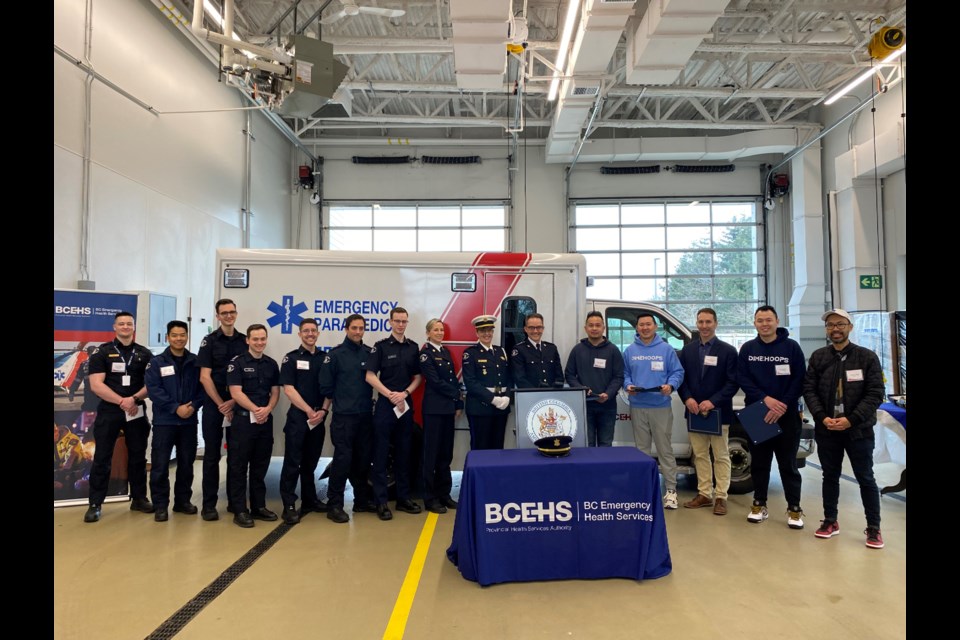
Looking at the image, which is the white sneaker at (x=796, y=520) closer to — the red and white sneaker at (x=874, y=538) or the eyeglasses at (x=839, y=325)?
the red and white sneaker at (x=874, y=538)

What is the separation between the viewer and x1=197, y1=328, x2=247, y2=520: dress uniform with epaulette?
456cm

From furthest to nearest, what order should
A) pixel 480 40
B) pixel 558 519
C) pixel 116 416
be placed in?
pixel 480 40 < pixel 116 416 < pixel 558 519

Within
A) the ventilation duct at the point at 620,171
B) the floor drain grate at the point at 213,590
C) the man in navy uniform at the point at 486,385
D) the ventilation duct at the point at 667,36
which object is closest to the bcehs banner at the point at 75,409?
the floor drain grate at the point at 213,590

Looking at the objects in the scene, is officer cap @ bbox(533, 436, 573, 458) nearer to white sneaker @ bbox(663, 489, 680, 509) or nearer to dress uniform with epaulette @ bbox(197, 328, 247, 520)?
white sneaker @ bbox(663, 489, 680, 509)

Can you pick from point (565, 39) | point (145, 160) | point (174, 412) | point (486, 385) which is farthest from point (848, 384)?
point (145, 160)

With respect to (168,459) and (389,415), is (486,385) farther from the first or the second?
(168,459)

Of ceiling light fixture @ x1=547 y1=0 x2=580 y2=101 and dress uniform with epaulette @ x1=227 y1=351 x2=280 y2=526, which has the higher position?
ceiling light fixture @ x1=547 y1=0 x2=580 y2=101

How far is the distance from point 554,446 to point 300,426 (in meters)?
2.28

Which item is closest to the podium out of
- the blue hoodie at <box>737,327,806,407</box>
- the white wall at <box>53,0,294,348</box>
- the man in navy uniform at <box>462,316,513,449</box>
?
the man in navy uniform at <box>462,316,513,449</box>

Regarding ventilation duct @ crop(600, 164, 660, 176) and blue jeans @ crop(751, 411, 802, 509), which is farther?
ventilation duct @ crop(600, 164, 660, 176)

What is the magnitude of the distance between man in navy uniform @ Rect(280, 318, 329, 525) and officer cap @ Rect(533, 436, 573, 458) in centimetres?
206

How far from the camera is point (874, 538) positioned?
156 inches
